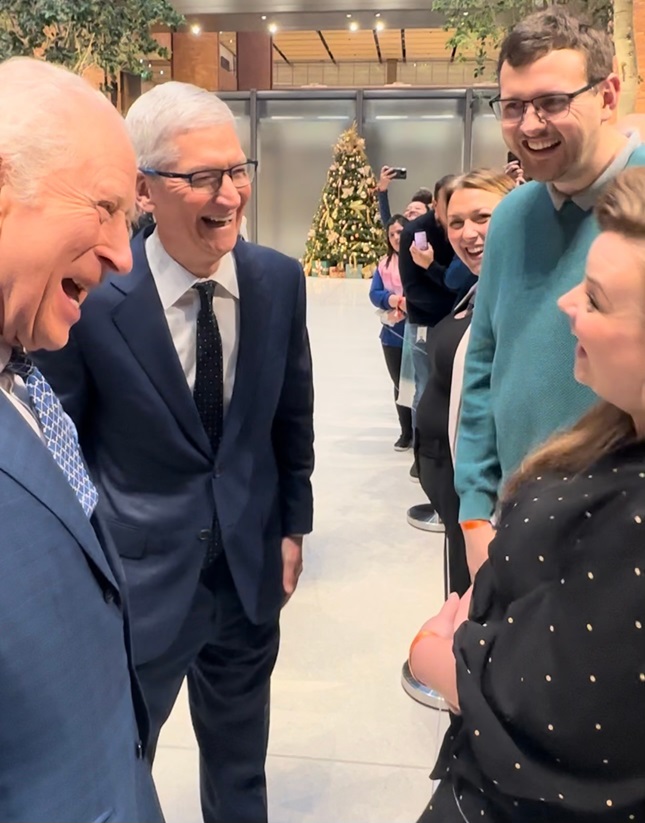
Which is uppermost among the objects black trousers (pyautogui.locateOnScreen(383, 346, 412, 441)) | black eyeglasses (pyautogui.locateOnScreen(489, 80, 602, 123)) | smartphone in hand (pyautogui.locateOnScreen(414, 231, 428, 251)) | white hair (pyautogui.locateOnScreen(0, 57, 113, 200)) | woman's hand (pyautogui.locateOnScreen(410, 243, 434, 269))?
black eyeglasses (pyautogui.locateOnScreen(489, 80, 602, 123))

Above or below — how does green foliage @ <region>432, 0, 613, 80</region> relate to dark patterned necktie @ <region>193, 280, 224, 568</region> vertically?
above

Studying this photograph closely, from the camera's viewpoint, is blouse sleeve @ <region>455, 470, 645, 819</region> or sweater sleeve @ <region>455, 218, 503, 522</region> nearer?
blouse sleeve @ <region>455, 470, 645, 819</region>

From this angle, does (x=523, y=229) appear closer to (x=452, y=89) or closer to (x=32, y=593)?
(x=32, y=593)

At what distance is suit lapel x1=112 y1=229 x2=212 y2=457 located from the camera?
169 cm

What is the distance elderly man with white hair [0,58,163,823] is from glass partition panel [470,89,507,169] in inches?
618

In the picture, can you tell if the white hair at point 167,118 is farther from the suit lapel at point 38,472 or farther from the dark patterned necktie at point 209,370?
the suit lapel at point 38,472

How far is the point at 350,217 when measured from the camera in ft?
47.2

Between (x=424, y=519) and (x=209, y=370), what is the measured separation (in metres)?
3.01

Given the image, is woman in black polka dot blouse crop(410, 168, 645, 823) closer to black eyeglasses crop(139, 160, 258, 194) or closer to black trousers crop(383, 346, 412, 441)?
black eyeglasses crop(139, 160, 258, 194)

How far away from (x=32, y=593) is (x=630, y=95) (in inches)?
255

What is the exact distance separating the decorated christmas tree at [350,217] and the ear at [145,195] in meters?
12.8

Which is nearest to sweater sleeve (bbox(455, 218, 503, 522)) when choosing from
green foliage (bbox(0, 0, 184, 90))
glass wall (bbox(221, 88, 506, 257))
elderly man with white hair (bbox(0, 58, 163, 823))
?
elderly man with white hair (bbox(0, 58, 163, 823))

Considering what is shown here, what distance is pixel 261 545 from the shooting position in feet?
6.32

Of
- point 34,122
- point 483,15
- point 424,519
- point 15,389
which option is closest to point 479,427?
point 15,389
